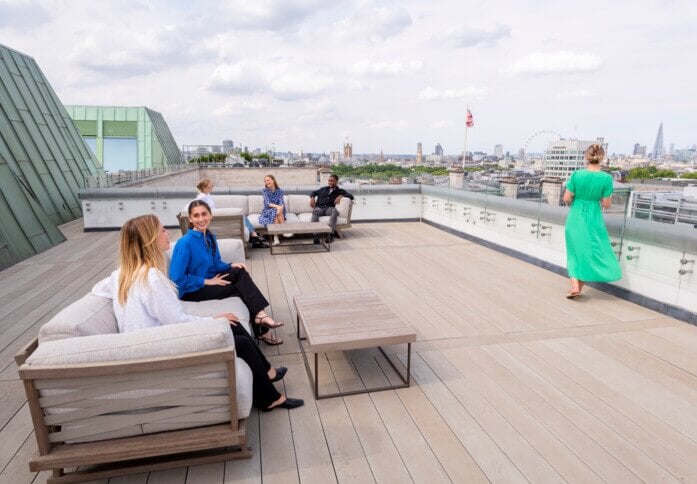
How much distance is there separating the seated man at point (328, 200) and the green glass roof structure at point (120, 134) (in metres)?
27.2

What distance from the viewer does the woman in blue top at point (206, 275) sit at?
3.44 metres

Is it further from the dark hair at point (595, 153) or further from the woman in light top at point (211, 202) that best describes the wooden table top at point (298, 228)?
the dark hair at point (595, 153)

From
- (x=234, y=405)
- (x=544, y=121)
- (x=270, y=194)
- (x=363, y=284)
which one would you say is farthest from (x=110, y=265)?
(x=544, y=121)

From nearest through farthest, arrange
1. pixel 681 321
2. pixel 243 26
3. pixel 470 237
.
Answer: pixel 681 321, pixel 470 237, pixel 243 26

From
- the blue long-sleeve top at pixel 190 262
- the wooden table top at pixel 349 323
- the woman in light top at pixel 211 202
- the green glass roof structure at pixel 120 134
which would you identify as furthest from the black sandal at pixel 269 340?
the green glass roof structure at pixel 120 134

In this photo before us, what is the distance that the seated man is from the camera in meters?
8.00

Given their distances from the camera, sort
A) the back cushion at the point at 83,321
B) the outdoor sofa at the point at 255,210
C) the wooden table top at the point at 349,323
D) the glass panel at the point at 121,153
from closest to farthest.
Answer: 1. the back cushion at the point at 83,321
2. the wooden table top at the point at 349,323
3. the outdoor sofa at the point at 255,210
4. the glass panel at the point at 121,153

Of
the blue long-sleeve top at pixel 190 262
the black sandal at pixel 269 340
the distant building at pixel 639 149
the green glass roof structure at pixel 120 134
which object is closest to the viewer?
the blue long-sleeve top at pixel 190 262

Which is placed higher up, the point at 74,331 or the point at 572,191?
the point at 572,191

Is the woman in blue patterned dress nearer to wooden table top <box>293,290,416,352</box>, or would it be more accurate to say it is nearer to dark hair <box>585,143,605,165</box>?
wooden table top <box>293,290,416,352</box>

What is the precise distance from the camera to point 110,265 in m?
6.37

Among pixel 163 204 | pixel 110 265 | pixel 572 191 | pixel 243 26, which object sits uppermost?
pixel 243 26

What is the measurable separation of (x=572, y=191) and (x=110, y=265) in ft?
20.6

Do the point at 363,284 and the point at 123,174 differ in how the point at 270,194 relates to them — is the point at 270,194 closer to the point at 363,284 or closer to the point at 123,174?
the point at 363,284
